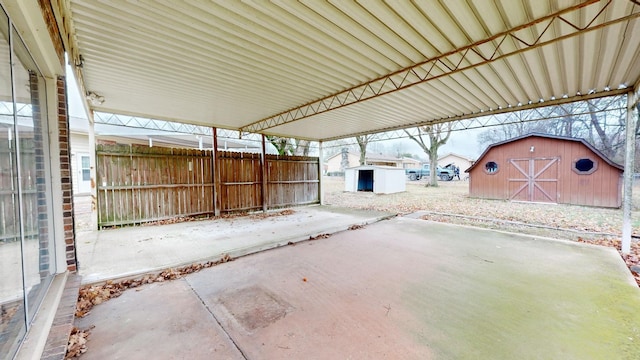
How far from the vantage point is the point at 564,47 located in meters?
3.41

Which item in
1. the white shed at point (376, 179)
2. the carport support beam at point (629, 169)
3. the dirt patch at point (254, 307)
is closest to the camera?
the dirt patch at point (254, 307)

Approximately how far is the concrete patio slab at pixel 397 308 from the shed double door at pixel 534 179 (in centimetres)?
797

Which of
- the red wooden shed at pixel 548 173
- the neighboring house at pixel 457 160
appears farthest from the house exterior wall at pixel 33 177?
the neighboring house at pixel 457 160

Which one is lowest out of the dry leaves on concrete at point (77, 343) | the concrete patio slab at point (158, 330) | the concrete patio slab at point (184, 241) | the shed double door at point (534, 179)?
the concrete patio slab at point (158, 330)

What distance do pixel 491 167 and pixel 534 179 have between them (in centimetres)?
179

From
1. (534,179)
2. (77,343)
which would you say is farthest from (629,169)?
(77,343)

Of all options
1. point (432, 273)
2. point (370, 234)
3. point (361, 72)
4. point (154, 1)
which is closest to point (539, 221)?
point (370, 234)

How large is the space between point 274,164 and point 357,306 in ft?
23.9

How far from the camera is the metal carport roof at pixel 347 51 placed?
2.69 m

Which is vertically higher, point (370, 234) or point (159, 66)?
point (159, 66)

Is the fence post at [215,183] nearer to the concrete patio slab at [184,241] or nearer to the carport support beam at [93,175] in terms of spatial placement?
the concrete patio slab at [184,241]

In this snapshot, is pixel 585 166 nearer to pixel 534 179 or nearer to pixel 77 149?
pixel 534 179

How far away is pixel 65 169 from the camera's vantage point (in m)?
3.07

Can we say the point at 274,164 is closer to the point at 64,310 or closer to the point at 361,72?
the point at 361,72
